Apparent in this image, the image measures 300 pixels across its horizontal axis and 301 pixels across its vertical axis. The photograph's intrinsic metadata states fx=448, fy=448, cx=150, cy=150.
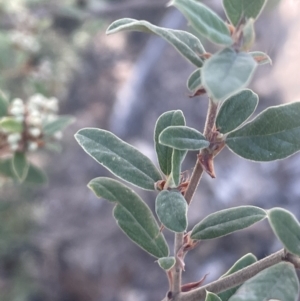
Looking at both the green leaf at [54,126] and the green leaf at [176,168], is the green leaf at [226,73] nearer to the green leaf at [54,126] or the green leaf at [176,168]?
the green leaf at [176,168]

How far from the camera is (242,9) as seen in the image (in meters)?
0.45

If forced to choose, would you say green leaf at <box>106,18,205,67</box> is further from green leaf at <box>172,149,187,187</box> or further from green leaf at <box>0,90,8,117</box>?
green leaf at <box>0,90,8,117</box>

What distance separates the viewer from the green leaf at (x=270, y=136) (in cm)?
49

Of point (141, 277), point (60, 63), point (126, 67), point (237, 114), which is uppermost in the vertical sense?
point (237, 114)

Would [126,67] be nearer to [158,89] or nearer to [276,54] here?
[158,89]

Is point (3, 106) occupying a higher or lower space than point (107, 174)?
higher

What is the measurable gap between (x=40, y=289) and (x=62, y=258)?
251 millimetres

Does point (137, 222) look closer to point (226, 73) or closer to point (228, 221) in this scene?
point (228, 221)

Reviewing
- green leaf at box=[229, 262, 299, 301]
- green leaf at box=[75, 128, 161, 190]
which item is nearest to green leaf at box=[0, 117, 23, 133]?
green leaf at box=[75, 128, 161, 190]

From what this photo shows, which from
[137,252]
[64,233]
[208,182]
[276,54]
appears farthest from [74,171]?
[276,54]

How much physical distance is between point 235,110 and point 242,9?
12 cm

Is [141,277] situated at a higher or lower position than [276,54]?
lower

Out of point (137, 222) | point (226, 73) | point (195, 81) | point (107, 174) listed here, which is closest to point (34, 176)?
point (137, 222)

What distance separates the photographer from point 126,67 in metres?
3.27
